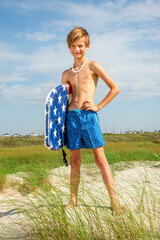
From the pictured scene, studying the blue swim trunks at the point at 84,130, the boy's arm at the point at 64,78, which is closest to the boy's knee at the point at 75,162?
the blue swim trunks at the point at 84,130

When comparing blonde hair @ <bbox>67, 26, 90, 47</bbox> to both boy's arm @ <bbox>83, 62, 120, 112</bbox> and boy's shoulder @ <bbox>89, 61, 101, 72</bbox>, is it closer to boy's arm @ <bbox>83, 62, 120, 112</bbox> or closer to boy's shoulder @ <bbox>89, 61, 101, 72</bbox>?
boy's shoulder @ <bbox>89, 61, 101, 72</bbox>

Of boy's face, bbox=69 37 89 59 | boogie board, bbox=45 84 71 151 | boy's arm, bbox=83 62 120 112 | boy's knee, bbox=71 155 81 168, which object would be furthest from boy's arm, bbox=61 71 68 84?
boy's knee, bbox=71 155 81 168

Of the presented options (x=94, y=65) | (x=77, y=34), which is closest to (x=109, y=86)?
(x=94, y=65)

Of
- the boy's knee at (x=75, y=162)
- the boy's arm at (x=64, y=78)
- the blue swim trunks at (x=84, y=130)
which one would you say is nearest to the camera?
the blue swim trunks at (x=84, y=130)

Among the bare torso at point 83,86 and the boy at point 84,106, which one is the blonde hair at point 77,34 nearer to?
the boy at point 84,106

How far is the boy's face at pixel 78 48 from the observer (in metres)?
3.20

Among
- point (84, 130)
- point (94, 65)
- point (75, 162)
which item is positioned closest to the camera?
point (84, 130)

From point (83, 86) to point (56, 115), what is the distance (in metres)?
0.47

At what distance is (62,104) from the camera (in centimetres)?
328

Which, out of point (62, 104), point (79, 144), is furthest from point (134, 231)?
point (62, 104)

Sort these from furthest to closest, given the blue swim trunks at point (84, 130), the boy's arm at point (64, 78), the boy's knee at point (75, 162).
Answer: the boy's arm at point (64, 78), the boy's knee at point (75, 162), the blue swim trunks at point (84, 130)

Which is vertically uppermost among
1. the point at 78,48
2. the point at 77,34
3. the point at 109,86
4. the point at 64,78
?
the point at 77,34

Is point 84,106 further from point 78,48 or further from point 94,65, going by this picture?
point 78,48

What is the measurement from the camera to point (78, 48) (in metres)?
3.21
